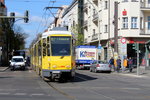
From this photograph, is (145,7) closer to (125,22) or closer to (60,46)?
(125,22)

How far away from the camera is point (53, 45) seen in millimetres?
21500

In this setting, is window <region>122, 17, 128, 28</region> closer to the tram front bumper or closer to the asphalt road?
the asphalt road

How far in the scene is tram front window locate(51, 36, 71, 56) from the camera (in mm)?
21484

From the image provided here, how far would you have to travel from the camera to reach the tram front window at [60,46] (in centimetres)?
2148

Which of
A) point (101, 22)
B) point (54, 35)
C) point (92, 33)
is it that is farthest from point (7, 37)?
point (54, 35)

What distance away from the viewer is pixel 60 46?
21.6 metres

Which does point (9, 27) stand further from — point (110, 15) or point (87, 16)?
point (110, 15)

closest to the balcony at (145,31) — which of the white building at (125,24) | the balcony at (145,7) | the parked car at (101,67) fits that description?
the white building at (125,24)

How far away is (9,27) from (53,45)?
45430 millimetres

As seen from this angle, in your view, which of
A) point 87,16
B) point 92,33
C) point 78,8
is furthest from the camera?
point 78,8

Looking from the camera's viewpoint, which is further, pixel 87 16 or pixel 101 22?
pixel 87 16

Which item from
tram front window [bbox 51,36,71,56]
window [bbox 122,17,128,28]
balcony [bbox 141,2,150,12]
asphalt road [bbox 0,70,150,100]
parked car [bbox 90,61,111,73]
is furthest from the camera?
window [bbox 122,17,128,28]

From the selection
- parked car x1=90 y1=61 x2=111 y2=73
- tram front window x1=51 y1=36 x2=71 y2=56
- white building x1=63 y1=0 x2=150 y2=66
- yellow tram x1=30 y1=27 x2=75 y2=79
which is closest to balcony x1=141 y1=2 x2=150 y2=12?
white building x1=63 y1=0 x2=150 y2=66

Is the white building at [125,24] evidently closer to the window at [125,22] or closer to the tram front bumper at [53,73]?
the window at [125,22]
